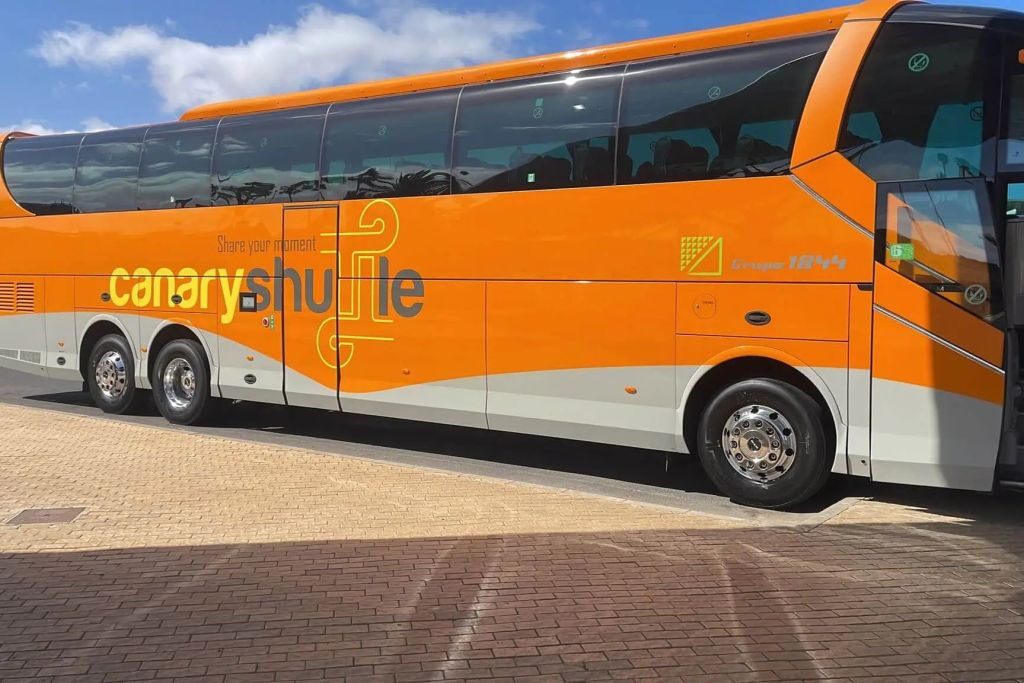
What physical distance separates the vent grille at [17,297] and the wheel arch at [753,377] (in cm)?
1011

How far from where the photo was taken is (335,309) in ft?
30.3

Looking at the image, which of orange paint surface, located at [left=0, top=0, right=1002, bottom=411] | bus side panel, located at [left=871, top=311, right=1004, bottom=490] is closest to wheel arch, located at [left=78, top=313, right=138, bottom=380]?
orange paint surface, located at [left=0, top=0, right=1002, bottom=411]

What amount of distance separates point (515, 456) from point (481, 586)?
4352 mm

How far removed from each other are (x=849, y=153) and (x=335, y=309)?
559 cm

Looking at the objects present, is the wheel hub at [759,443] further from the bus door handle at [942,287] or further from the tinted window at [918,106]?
the tinted window at [918,106]

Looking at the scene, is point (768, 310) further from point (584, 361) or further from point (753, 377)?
point (584, 361)

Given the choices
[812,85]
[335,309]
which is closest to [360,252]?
[335,309]

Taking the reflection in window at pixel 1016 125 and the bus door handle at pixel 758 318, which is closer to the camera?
the reflection in window at pixel 1016 125

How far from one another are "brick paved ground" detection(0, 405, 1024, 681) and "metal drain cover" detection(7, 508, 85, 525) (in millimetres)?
130

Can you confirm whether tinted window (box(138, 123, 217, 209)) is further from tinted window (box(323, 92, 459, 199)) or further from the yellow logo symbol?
the yellow logo symbol

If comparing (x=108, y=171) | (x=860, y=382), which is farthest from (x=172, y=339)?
(x=860, y=382)

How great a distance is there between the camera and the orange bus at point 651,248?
5.99 meters

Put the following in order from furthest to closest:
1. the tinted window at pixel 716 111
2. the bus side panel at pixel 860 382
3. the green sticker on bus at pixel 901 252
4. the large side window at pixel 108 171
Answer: the large side window at pixel 108 171, the tinted window at pixel 716 111, the bus side panel at pixel 860 382, the green sticker on bus at pixel 901 252

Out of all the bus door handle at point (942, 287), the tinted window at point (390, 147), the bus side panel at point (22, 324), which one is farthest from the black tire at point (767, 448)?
the bus side panel at point (22, 324)
